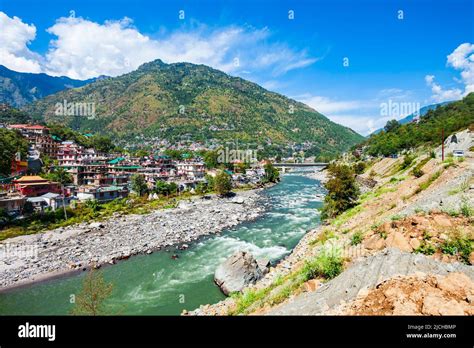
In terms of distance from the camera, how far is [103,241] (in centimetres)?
2342

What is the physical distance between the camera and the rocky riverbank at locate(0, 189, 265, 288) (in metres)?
18.5

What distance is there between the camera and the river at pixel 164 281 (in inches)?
559

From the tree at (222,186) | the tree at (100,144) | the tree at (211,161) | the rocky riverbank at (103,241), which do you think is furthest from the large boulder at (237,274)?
the tree at (100,144)

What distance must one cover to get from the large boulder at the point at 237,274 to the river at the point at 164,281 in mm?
586

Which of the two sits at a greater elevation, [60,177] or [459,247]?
[60,177]

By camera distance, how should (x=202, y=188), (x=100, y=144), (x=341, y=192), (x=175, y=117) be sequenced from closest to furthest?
(x=341, y=192)
(x=202, y=188)
(x=100, y=144)
(x=175, y=117)

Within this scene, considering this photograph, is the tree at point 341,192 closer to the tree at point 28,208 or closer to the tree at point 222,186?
the tree at point 222,186

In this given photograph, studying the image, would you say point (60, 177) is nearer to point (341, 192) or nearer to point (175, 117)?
point (341, 192)

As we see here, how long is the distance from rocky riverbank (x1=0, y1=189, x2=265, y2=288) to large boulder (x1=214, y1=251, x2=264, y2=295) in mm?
7676

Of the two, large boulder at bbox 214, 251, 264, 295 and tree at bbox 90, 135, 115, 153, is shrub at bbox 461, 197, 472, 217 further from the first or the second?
tree at bbox 90, 135, 115, 153

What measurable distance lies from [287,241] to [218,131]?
429 ft

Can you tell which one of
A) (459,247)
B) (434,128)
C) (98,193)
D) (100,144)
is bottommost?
(98,193)

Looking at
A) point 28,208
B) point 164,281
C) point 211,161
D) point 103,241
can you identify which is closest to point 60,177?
point 28,208

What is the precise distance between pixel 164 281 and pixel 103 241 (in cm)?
959
